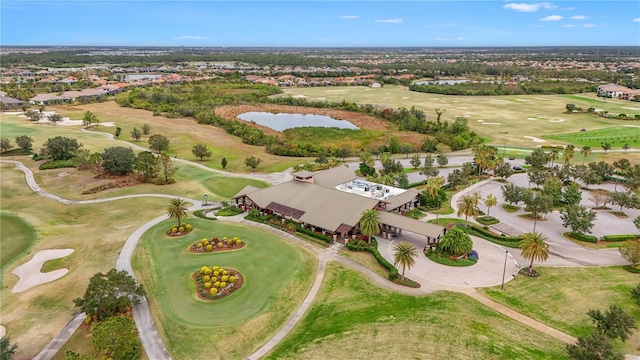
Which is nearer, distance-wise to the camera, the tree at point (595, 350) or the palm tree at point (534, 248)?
the tree at point (595, 350)

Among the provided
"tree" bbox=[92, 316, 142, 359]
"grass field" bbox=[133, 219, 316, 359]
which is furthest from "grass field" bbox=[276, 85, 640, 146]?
"tree" bbox=[92, 316, 142, 359]

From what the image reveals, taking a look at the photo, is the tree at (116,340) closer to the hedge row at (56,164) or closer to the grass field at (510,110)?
the hedge row at (56,164)

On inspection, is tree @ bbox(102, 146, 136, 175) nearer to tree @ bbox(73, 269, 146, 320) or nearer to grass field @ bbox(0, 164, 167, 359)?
grass field @ bbox(0, 164, 167, 359)

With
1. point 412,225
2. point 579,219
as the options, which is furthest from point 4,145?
point 579,219

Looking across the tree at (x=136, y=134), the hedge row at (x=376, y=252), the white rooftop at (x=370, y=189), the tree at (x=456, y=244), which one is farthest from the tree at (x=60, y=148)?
the tree at (x=456, y=244)

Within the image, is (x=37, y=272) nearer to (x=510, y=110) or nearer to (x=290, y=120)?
(x=290, y=120)

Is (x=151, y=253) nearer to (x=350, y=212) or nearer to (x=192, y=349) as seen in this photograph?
(x=192, y=349)

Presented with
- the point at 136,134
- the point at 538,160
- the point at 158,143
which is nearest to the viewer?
the point at 538,160
